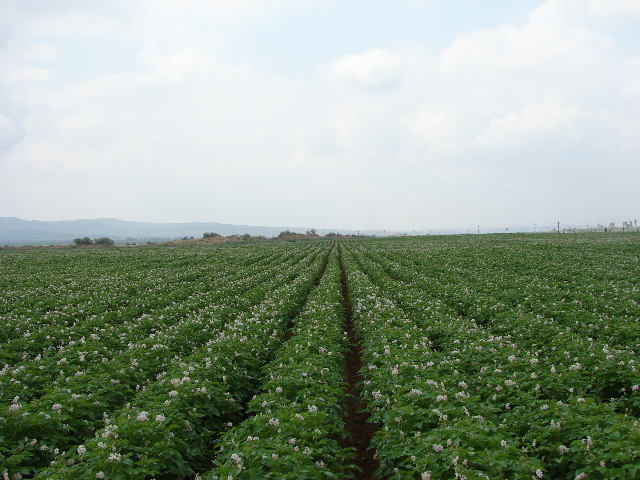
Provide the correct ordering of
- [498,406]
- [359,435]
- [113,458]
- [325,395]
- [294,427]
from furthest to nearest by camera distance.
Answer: [359,435], [325,395], [498,406], [294,427], [113,458]

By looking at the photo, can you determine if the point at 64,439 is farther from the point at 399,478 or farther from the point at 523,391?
the point at 523,391

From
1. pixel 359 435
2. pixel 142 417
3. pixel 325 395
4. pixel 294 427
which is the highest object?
pixel 142 417

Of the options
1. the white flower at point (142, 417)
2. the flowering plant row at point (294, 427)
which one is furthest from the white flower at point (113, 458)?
the flowering plant row at point (294, 427)

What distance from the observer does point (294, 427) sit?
475 cm

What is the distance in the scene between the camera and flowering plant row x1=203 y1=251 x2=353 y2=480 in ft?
13.1

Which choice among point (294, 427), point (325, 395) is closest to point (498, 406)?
point (325, 395)

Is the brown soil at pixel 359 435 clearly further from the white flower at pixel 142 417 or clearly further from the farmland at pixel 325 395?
the white flower at pixel 142 417

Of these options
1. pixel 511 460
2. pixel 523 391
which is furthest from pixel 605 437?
pixel 523 391

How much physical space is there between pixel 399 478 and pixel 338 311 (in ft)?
31.5

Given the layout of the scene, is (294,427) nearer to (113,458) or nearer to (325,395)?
A: (325,395)

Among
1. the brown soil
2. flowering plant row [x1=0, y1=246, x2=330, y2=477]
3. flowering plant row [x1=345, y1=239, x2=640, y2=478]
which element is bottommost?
the brown soil

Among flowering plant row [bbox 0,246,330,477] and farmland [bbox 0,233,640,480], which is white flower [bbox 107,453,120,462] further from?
flowering plant row [bbox 0,246,330,477]

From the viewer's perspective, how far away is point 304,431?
15.4ft

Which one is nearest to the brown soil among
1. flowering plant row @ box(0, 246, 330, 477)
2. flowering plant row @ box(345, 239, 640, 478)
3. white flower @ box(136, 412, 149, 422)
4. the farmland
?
the farmland
